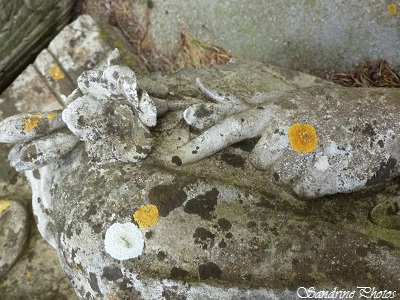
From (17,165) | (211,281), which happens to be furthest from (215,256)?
(17,165)

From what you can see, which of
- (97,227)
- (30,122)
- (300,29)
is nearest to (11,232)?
(30,122)

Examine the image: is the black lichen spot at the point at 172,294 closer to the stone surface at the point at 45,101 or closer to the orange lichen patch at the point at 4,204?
the stone surface at the point at 45,101

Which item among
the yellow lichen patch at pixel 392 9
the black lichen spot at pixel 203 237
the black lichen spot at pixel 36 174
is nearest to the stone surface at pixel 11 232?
the black lichen spot at pixel 36 174

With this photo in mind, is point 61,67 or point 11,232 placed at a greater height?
Result: point 61,67

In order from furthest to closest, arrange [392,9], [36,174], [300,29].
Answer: [300,29], [392,9], [36,174]

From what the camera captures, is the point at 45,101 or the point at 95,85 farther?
the point at 45,101

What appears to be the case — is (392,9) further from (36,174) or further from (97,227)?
(36,174)
